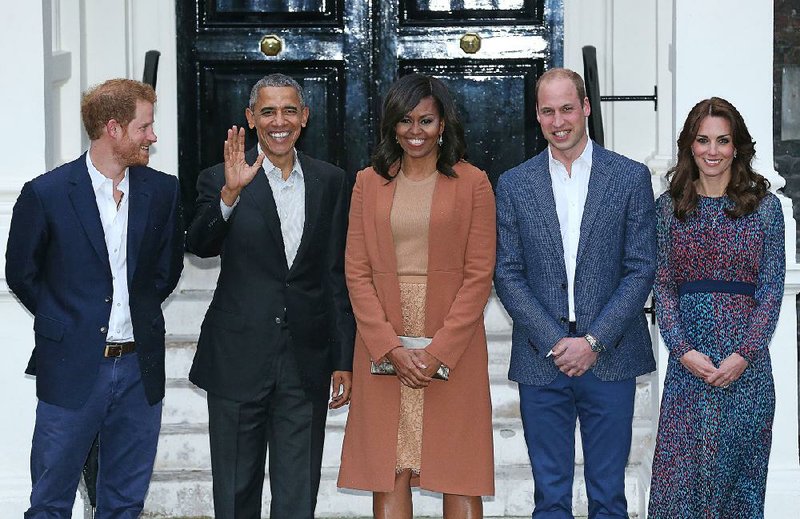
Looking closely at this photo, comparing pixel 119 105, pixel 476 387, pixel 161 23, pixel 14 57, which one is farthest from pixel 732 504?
pixel 161 23

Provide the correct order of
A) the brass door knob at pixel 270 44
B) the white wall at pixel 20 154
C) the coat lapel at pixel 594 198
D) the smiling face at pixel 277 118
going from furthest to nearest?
1. the brass door knob at pixel 270 44
2. the white wall at pixel 20 154
3. the coat lapel at pixel 594 198
4. the smiling face at pixel 277 118

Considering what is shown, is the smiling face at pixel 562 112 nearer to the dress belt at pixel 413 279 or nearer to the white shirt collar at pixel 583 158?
the white shirt collar at pixel 583 158

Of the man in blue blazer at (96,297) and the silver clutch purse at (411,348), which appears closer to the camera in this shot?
the man in blue blazer at (96,297)

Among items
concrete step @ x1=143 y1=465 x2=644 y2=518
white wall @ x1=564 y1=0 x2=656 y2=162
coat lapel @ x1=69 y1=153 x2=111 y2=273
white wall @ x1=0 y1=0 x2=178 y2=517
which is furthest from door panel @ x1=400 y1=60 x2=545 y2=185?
coat lapel @ x1=69 y1=153 x2=111 y2=273

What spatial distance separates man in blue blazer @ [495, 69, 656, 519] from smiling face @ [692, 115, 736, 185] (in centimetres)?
23

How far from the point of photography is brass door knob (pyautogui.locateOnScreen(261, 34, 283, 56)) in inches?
282

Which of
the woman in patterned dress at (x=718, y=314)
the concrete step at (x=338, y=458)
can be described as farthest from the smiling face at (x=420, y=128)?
the concrete step at (x=338, y=458)

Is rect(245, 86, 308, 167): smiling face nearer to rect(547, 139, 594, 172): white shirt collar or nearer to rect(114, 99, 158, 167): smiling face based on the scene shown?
rect(114, 99, 158, 167): smiling face

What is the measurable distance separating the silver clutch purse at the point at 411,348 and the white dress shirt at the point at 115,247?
2.96 feet

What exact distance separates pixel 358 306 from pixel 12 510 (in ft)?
6.82

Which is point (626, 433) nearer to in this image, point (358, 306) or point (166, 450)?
point (358, 306)

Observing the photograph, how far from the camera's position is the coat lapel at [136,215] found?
14.7ft

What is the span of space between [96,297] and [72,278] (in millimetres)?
107

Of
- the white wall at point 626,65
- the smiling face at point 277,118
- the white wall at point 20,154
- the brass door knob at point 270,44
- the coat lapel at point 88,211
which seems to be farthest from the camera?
the brass door knob at point 270,44
